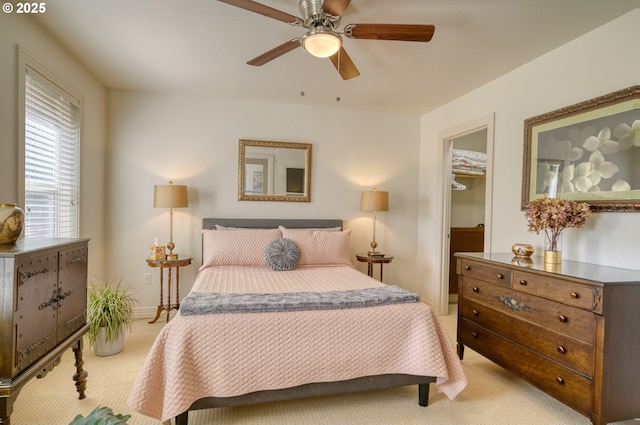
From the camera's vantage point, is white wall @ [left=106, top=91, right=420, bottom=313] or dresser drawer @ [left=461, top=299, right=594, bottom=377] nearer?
dresser drawer @ [left=461, top=299, right=594, bottom=377]

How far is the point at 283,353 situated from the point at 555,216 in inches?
77.9

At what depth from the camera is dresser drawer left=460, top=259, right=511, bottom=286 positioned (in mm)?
2287

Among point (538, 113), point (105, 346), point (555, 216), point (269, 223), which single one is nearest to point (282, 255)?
point (269, 223)

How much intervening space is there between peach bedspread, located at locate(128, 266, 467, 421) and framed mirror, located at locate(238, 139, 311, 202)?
Answer: 228 cm

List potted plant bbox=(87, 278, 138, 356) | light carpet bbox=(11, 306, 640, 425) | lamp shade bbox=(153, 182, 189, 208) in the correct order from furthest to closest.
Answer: lamp shade bbox=(153, 182, 189, 208) → potted plant bbox=(87, 278, 138, 356) → light carpet bbox=(11, 306, 640, 425)

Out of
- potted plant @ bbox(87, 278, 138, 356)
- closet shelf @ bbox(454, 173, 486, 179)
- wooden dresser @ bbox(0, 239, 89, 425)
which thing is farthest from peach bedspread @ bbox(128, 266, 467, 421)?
closet shelf @ bbox(454, 173, 486, 179)

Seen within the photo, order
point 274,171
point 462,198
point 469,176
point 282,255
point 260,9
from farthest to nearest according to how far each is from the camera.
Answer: point 462,198 → point 469,176 → point 274,171 → point 282,255 → point 260,9

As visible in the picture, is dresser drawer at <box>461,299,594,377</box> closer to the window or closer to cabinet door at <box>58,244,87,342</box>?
cabinet door at <box>58,244,87,342</box>

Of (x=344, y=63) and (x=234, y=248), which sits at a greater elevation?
(x=344, y=63)

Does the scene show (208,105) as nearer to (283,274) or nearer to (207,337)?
(283,274)

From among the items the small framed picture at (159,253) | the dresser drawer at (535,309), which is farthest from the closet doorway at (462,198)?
the small framed picture at (159,253)

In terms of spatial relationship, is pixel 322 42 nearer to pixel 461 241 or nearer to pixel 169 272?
pixel 169 272

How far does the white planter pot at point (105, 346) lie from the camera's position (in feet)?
8.63

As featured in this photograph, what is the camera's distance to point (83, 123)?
3057 mm
